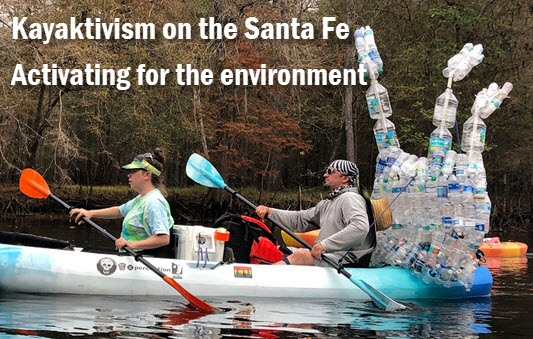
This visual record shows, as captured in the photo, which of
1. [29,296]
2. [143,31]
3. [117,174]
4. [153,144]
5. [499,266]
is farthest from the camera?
[117,174]

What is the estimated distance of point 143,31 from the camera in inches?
910

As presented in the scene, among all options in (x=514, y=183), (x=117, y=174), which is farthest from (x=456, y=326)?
(x=117, y=174)

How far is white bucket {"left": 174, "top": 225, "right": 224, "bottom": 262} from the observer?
25.6ft

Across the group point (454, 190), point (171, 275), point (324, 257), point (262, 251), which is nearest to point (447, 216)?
point (454, 190)

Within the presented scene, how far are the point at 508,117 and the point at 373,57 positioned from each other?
64.3ft

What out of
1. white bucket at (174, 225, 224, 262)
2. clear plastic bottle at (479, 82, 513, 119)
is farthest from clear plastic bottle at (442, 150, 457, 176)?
white bucket at (174, 225, 224, 262)

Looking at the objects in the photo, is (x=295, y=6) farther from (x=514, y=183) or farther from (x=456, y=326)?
(x=456, y=326)

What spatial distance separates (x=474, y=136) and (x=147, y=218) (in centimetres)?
352

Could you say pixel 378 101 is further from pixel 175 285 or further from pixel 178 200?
pixel 178 200

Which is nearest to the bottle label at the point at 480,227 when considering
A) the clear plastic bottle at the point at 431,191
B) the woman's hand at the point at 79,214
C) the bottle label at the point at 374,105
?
the clear plastic bottle at the point at 431,191

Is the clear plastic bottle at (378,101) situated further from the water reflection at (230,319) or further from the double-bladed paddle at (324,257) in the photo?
the water reflection at (230,319)

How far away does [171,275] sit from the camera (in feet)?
25.0

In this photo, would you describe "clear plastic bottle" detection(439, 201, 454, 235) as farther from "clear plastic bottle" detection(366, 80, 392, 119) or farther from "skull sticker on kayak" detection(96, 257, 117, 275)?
"skull sticker on kayak" detection(96, 257, 117, 275)

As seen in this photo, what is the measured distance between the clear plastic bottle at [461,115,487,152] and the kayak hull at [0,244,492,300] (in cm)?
155
